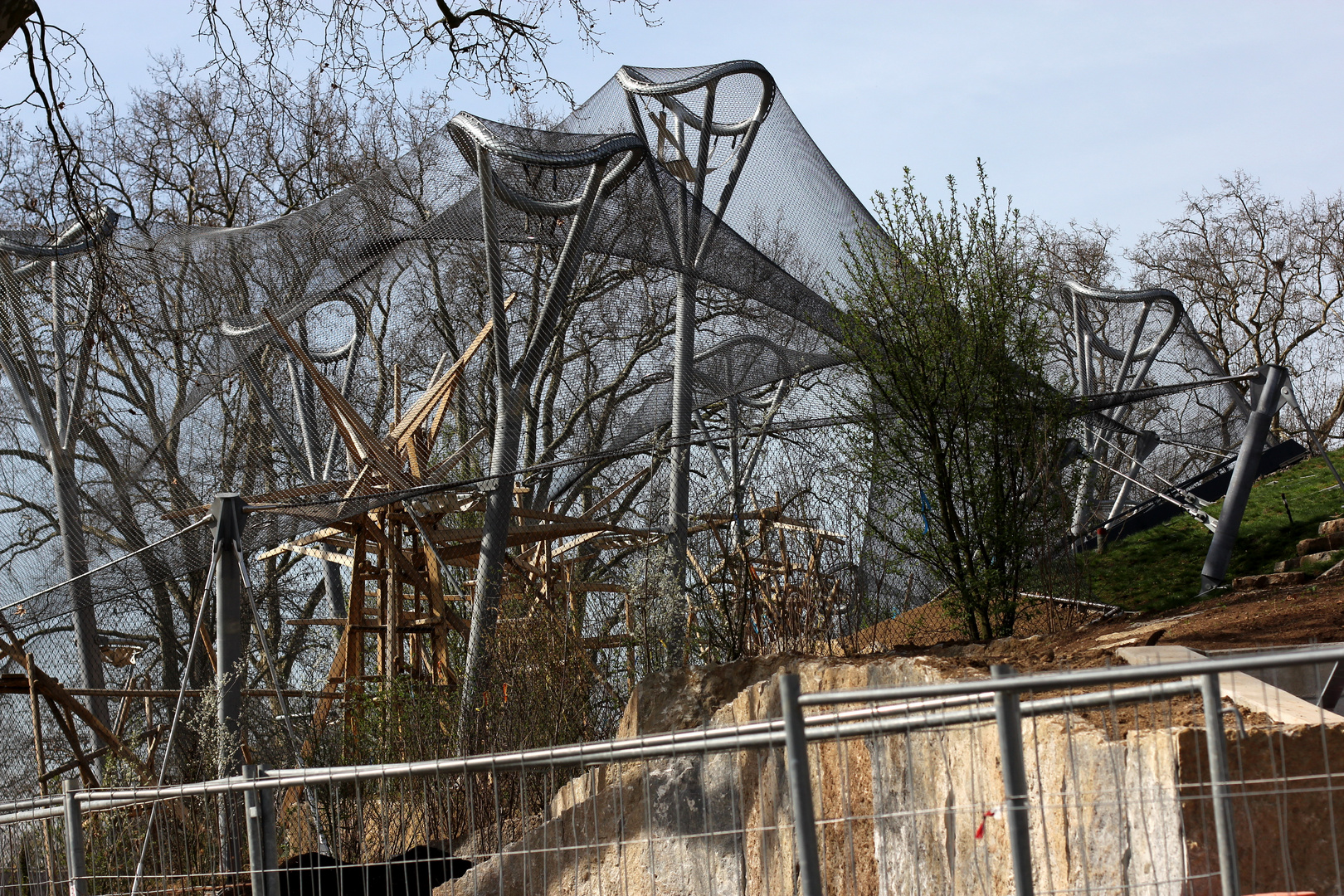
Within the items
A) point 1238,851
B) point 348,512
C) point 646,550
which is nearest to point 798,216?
point 646,550

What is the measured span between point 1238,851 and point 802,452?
6774 mm

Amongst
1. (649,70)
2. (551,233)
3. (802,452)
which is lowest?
(802,452)

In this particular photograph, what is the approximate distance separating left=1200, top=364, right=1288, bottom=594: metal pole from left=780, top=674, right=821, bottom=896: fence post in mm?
11149

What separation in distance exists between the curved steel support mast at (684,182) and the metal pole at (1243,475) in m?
6.67

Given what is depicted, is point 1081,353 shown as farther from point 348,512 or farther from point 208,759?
point 208,759

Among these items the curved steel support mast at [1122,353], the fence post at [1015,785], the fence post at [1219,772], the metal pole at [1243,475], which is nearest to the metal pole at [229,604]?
the fence post at [1015,785]

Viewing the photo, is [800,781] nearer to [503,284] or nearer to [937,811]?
[937,811]

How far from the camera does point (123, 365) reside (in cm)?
1027

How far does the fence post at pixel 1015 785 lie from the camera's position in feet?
10.4

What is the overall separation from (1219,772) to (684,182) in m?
7.90

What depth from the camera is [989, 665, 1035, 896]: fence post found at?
10.4 feet

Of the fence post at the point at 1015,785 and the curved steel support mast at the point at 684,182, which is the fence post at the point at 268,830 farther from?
the curved steel support mast at the point at 684,182

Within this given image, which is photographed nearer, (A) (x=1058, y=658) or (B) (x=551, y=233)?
(A) (x=1058, y=658)

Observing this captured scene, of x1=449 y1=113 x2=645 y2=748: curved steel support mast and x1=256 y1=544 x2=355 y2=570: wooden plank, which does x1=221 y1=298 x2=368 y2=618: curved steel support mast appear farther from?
x1=449 y1=113 x2=645 y2=748: curved steel support mast
